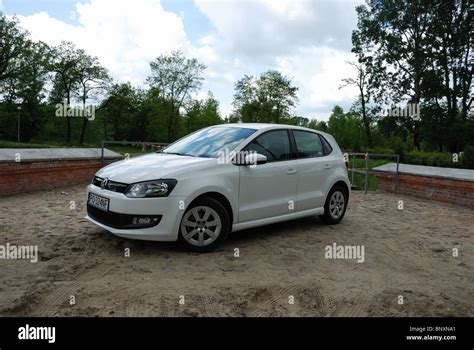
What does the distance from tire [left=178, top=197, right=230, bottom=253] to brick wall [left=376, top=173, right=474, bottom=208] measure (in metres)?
7.65

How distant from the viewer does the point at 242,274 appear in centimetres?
421

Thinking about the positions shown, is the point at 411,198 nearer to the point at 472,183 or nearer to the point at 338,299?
the point at 472,183

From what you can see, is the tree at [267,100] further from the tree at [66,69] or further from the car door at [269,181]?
the car door at [269,181]

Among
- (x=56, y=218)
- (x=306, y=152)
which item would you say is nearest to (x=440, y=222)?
(x=306, y=152)

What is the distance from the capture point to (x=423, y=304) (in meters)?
3.62

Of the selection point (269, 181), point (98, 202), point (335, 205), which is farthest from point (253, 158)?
point (335, 205)

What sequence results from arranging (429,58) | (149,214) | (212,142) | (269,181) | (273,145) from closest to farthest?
1. (149,214)
2. (269,181)
3. (212,142)
4. (273,145)
5. (429,58)

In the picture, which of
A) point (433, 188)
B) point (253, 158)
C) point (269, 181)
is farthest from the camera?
point (433, 188)

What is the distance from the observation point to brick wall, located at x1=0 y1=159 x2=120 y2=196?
8518 mm

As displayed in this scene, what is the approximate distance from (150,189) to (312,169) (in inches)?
110

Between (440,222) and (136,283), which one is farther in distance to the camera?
(440,222)

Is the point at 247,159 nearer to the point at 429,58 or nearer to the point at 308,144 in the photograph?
the point at 308,144
